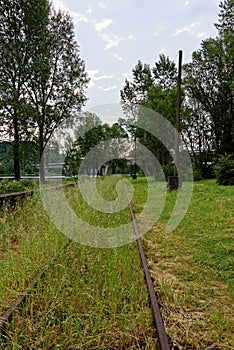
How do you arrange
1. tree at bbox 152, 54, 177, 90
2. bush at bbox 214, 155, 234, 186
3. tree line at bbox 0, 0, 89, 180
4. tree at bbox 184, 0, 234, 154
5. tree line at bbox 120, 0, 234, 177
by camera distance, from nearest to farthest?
1. bush at bbox 214, 155, 234, 186
2. tree line at bbox 0, 0, 89, 180
3. tree line at bbox 120, 0, 234, 177
4. tree at bbox 184, 0, 234, 154
5. tree at bbox 152, 54, 177, 90

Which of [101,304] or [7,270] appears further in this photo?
[7,270]

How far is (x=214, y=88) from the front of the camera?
2453 centimetres

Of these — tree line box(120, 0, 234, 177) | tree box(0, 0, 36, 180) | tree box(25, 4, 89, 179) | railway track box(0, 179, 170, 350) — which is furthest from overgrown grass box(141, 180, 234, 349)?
tree line box(120, 0, 234, 177)

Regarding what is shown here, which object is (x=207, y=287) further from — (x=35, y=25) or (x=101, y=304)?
(x=35, y=25)

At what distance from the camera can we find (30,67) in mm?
16438

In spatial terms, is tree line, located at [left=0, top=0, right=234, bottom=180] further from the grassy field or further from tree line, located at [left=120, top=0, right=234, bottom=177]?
the grassy field

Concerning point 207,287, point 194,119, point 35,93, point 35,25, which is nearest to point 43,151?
point 35,93

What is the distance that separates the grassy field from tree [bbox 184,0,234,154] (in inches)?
851

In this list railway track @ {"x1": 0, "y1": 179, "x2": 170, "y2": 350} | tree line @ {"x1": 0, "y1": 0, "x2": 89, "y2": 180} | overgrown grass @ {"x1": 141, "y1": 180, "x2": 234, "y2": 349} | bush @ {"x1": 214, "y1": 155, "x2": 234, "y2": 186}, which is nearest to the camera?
railway track @ {"x1": 0, "y1": 179, "x2": 170, "y2": 350}

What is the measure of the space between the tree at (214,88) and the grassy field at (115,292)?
851 inches

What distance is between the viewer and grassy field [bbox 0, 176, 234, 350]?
185 cm

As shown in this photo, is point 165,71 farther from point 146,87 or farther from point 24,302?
point 24,302

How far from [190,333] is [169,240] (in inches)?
104

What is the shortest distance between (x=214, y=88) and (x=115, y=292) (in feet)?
83.2
